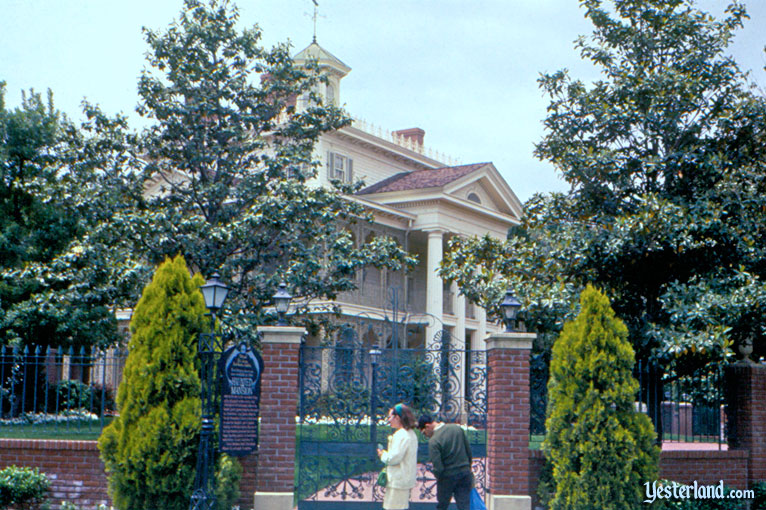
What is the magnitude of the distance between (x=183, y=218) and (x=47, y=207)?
584 centimetres

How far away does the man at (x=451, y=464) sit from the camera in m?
9.85

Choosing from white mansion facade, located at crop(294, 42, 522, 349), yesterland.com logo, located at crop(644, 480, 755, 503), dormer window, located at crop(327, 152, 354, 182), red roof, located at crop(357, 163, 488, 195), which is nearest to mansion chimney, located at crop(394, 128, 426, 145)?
white mansion facade, located at crop(294, 42, 522, 349)

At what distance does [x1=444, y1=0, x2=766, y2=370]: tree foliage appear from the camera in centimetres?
1299

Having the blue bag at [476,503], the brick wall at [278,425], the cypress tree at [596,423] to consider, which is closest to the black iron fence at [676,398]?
the cypress tree at [596,423]

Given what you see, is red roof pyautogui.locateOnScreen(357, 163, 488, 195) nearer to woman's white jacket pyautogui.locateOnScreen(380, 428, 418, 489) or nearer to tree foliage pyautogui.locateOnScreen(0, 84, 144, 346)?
tree foliage pyautogui.locateOnScreen(0, 84, 144, 346)

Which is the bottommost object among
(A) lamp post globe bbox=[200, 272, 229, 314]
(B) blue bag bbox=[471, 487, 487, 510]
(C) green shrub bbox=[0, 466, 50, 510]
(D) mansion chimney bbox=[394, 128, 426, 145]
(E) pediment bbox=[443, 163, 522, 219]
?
(C) green shrub bbox=[0, 466, 50, 510]

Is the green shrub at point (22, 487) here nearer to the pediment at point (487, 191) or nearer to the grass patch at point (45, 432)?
the grass patch at point (45, 432)

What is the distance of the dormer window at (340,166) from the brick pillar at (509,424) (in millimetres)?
23870

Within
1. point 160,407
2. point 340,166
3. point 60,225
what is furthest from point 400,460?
point 340,166

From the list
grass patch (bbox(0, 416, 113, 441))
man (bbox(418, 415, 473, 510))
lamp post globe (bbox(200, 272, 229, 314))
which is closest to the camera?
man (bbox(418, 415, 473, 510))

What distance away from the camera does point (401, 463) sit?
365 inches

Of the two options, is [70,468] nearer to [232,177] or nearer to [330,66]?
[232,177]

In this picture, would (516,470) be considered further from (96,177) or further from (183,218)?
(96,177)

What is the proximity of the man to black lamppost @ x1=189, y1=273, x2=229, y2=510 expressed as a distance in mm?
2634
